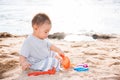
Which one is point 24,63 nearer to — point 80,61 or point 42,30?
point 42,30

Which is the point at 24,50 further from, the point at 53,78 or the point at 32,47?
the point at 53,78

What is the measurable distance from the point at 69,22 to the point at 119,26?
2011 millimetres

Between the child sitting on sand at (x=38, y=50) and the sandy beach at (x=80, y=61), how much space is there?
16cm

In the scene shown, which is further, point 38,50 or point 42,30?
point 38,50

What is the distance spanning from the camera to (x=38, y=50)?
379cm

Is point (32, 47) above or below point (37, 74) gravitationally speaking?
above

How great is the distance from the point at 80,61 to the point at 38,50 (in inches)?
35.6

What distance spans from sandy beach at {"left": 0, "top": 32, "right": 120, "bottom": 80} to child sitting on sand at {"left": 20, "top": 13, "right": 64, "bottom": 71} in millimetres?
164

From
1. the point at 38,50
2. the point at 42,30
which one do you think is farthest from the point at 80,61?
the point at 42,30

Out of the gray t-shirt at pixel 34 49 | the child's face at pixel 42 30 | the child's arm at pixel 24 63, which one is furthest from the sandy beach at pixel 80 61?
the child's face at pixel 42 30

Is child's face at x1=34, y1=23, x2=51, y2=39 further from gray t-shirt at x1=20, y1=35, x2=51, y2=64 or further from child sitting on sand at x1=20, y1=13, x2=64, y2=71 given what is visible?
gray t-shirt at x1=20, y1=35, x2=51, y2=64

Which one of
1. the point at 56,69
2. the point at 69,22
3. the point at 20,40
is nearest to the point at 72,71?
the point at 56,69

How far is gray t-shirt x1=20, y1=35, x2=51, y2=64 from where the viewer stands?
147 inches

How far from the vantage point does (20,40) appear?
667 centimetres
